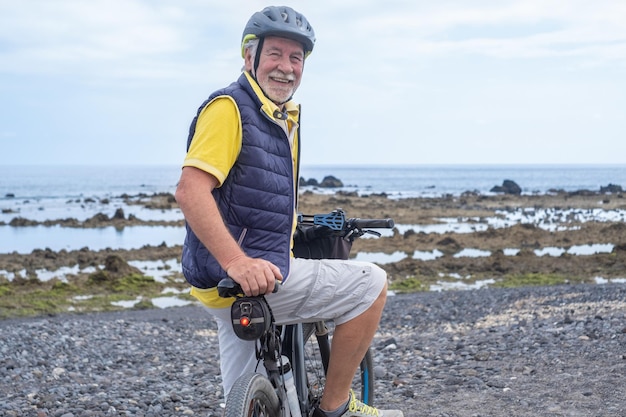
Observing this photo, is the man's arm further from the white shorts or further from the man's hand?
the white shorts

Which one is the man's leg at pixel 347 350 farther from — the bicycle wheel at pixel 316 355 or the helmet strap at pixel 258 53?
the helmet strap at pixel 258 53

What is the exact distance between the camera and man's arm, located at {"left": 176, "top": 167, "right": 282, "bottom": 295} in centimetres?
310

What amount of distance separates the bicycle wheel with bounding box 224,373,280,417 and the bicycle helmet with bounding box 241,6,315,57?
170cm

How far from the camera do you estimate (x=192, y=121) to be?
3518 mm

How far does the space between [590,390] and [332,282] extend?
A: 4.29 meters

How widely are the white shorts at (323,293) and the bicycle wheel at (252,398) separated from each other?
30 cm

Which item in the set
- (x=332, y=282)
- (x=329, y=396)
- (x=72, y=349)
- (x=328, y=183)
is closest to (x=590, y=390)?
(x=329, y=396)

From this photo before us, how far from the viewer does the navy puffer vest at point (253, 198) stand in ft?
11.0

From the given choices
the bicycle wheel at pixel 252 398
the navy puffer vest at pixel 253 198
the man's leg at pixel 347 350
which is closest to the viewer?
the bicycle wheel at pixel 252 398

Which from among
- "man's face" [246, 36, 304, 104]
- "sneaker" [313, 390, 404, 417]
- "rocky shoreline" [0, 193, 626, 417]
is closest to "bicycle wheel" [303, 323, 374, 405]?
"sneaker" [313, 390, 404, 417]

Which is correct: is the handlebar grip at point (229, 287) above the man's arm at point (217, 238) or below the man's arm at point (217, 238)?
below

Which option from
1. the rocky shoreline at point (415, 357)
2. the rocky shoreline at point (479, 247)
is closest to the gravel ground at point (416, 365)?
the rocky shoreline at point (415, 357)

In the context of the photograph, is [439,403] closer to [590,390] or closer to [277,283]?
[590,390]

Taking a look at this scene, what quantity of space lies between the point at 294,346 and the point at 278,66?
1.59 metres
